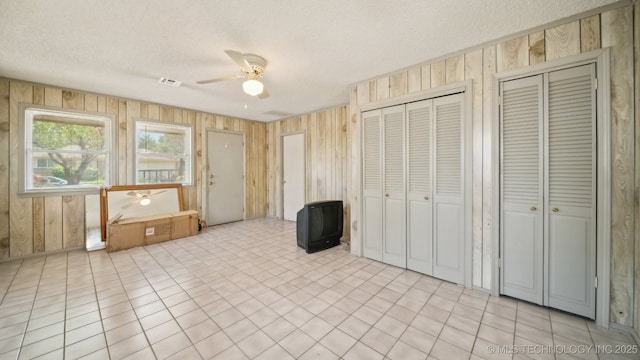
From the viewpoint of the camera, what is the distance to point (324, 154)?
196 inches

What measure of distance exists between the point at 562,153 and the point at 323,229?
9.45 ft

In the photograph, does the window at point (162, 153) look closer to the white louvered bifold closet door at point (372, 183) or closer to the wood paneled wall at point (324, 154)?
the wood paneled wall at point (324, 154)

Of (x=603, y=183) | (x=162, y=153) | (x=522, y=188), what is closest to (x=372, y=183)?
(x=522, y=188)

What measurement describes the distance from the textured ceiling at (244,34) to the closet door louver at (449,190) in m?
0.68

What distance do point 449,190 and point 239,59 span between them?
266 centimetres

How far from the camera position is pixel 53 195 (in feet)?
11.6

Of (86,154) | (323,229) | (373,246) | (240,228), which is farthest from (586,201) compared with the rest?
(86,154)

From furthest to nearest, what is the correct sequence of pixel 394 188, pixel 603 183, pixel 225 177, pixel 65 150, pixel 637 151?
pixel 225 177, pixel 65 150, pixel 394 188, pixel 603 183, pixel 637 151

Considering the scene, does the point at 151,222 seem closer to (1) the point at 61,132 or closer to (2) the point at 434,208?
(1) the point at 61,132

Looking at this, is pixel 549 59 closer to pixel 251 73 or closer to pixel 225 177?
pixel 251 73

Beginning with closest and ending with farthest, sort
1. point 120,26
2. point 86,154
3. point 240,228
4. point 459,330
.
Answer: point 459,330
point 120,26
point 86,154
point 240,228

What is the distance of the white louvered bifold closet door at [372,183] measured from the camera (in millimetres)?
3189

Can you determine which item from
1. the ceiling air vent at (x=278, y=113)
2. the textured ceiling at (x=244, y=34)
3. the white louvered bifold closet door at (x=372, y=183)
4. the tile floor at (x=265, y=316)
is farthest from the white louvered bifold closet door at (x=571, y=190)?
the ceiling air vent at (x=278, y=113)

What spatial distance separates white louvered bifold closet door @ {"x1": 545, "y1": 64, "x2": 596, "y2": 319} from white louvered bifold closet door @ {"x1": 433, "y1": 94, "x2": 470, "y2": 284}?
69 cm
